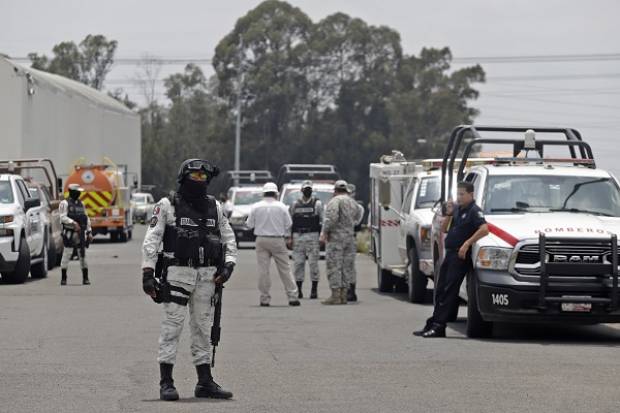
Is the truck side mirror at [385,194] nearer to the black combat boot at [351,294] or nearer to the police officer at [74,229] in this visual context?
the black combat boot at [351,294]

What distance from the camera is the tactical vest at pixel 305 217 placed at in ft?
72.0

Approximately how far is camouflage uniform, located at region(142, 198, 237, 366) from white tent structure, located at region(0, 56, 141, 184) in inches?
1065

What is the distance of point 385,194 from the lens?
72.9ft

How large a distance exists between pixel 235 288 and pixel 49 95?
70.9 feet

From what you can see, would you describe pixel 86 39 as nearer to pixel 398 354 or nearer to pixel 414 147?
pixel 414 147

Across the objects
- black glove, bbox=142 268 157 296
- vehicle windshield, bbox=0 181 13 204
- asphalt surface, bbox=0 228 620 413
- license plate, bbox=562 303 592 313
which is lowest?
asphalt surface, bbox=0 228 620 413

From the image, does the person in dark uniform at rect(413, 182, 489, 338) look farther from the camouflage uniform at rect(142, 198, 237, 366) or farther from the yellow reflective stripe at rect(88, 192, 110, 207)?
the yellow reflective stripe at rect(88, 192, 110, 207)

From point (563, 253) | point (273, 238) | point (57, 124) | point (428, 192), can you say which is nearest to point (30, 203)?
point (273, 238)

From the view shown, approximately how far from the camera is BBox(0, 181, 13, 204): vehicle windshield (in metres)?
24.7

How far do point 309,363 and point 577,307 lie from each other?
3.40 m

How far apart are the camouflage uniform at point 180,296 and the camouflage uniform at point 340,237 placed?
9.80 meters

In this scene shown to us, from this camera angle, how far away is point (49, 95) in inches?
1734

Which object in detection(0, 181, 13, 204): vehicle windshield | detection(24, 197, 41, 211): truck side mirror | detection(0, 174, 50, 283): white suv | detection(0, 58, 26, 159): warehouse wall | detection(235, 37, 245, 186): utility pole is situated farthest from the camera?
detection(235, 37, 245, 186): utility pole

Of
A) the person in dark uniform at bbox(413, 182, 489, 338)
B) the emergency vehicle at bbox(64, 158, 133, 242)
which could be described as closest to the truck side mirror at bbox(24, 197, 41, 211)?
the person in dark uniform at bbox(413, 182, 489, 338)
